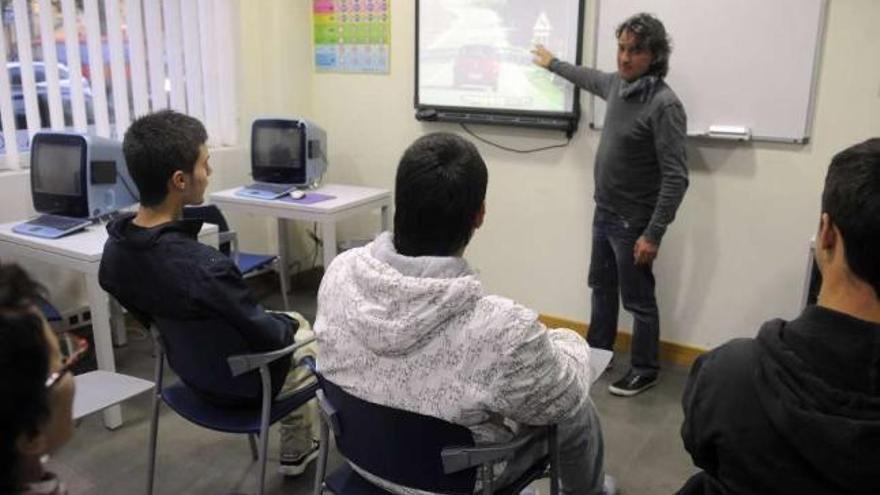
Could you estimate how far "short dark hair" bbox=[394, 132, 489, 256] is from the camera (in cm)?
136

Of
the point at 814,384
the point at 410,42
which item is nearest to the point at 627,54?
the point at 410,42

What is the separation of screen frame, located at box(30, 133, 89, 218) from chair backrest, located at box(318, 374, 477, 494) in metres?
1.91

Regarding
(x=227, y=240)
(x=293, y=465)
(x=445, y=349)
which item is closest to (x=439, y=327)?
(x=445, y=349)

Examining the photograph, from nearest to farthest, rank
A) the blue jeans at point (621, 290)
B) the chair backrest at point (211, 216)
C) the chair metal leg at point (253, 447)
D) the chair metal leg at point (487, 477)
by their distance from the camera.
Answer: the chair metal leg at point (487, 477) < the chair metal leg at point (253, 447) < the blue jeans at point (621, 290) < the chair backrest at point (211, 216)

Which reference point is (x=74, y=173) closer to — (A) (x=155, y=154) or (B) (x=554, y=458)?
(A) (x=155, y=154)

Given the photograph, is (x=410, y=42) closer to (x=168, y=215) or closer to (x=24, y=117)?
(x=24, y=117)

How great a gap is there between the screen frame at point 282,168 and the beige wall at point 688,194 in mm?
575

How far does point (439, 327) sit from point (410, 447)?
250 mm

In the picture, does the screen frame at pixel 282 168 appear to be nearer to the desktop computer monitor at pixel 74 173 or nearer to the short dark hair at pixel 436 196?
the desktop computer monitor at pixel 74 173

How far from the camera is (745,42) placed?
2.92 metres

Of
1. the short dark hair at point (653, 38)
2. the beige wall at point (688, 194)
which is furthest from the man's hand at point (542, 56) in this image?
the short dark hair at point (653, 38)

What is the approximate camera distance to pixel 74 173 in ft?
9.33

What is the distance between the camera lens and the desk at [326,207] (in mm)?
3350

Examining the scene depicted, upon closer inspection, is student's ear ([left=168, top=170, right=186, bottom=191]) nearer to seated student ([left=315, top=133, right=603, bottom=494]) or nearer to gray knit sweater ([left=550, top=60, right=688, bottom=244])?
seated student ([left=315, top=133, right=603, bottom=494])
